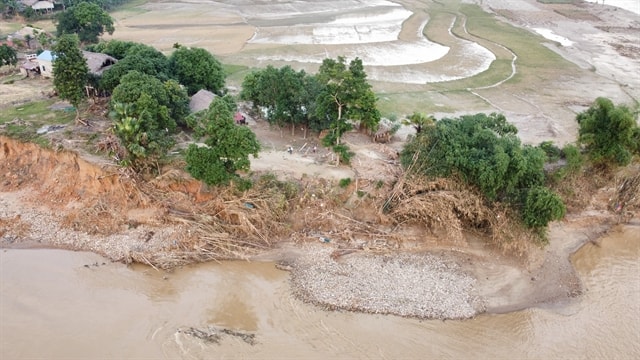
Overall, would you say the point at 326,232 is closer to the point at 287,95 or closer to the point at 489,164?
the point at 489,164

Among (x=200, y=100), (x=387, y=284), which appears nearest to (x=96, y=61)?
(x=200, y=100)

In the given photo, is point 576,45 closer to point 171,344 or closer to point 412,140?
point 412,140

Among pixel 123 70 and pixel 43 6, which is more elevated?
pixel 43 6

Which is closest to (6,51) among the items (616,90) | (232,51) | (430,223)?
(232,51)

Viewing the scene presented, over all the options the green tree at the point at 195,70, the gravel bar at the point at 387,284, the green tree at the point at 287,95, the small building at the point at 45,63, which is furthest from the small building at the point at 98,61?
the gravel bar at the point at 387,284

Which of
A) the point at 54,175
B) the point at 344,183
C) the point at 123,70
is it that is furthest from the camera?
the point at 123,70
